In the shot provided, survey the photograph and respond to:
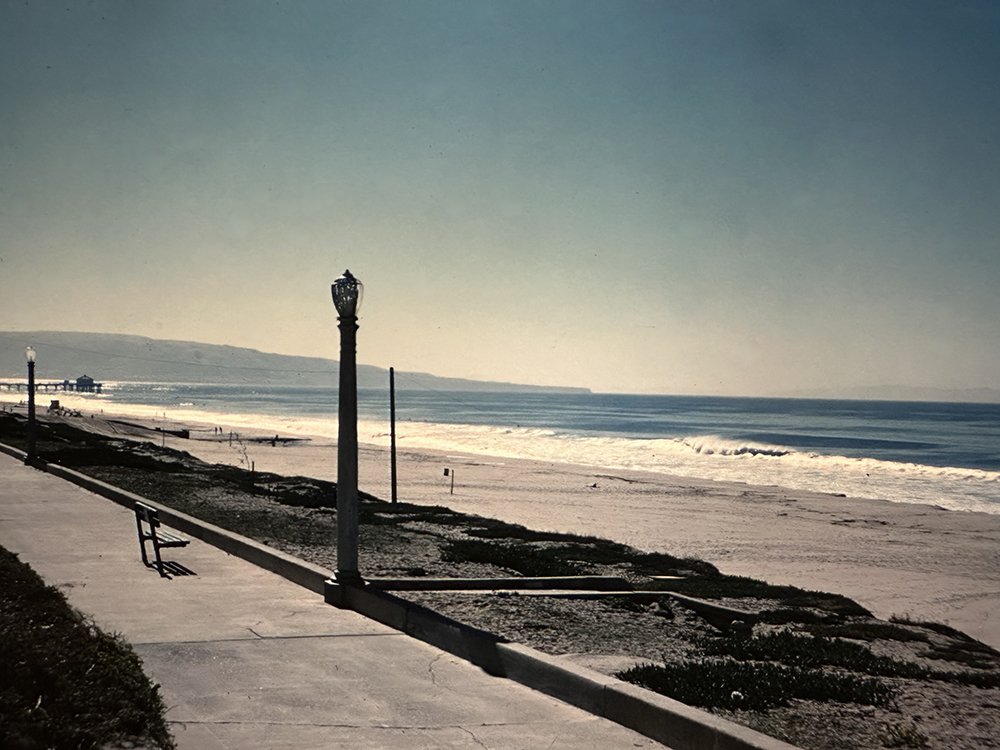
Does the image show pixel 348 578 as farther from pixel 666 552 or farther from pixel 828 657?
pixel 666 552

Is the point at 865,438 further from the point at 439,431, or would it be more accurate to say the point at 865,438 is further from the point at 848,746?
the point at 848,746

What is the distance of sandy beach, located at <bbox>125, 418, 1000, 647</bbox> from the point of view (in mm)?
19875

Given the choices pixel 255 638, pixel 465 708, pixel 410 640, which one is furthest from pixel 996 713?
pixel 255 638

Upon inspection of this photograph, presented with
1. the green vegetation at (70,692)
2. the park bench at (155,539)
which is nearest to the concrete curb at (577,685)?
the green vegetation at (70,692)

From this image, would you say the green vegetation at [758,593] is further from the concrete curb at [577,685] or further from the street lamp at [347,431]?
the concrete curb at [577,685]

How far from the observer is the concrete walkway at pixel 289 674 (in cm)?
605

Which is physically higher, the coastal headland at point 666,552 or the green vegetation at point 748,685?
the green vegetation at point 748,685

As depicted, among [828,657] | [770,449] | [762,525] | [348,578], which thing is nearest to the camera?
[828,657]

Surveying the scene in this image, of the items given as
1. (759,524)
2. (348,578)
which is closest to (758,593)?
(348,578)

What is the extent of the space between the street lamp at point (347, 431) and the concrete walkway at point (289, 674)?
506mm

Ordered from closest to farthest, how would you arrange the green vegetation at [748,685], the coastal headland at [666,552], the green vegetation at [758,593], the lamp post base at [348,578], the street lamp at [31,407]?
the green vegetation at [748,685], the coastal headland at [666,552], the lamp post base at [348,578], the green vegetation at [758,593], the street lamp at [31,407]

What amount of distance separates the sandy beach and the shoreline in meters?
0.04

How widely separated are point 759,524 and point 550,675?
79.4 feet

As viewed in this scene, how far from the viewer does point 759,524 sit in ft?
98.9
